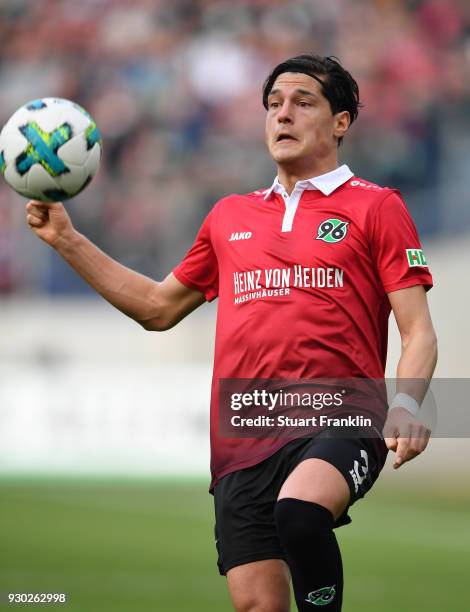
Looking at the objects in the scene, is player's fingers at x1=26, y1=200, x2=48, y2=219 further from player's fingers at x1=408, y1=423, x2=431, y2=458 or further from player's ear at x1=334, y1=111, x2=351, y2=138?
player's fingers at x1=408, y1=423, x2=431, y2=458

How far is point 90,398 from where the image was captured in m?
14.8

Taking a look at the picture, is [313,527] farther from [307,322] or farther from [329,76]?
[329,76]

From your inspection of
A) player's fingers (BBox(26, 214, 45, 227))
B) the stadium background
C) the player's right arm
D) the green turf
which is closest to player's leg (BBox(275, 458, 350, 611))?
the player's right arm

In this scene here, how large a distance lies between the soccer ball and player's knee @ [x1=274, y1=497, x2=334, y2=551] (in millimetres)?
1667

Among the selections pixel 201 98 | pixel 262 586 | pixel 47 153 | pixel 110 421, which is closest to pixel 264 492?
pixel 262 586

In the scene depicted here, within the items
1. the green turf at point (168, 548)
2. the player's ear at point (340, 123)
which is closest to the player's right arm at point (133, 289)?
the player's ear at point (340, 123)

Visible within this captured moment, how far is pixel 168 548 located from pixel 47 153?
5.51 m

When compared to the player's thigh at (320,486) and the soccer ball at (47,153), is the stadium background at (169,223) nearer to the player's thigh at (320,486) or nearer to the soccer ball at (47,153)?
the soccer ball at (47,153)

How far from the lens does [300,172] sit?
17.8ft

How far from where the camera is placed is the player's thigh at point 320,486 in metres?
4.68

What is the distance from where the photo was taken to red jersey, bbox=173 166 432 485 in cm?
507

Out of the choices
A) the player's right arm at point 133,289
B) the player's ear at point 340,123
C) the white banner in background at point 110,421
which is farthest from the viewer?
the white banner in background at point 110,421

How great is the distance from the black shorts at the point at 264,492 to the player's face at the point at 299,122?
3.76 feet

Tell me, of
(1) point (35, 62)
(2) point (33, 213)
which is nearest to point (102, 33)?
(1) point (35, 62)
